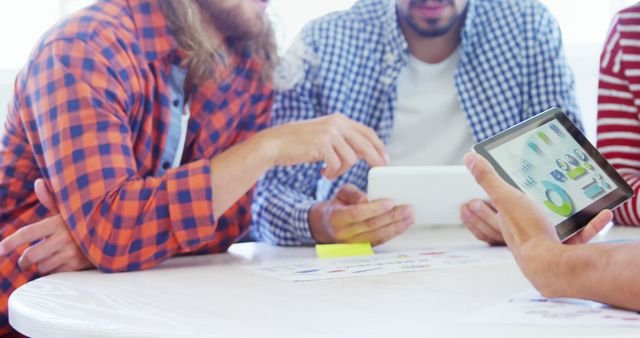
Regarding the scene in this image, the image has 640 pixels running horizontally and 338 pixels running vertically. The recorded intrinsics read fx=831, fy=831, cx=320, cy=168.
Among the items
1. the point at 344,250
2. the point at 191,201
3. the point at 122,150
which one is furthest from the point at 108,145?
the point at 344,250

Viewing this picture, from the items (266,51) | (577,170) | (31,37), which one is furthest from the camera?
(31,37)

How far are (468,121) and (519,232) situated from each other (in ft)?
3.38

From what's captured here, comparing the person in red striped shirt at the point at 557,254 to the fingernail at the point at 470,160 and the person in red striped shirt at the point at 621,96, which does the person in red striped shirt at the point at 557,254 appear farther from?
the person in red striped shirt at the point at 621,96

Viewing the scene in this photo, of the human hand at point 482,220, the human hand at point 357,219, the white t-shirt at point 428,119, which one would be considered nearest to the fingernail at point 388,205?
the human hand at point 357,219

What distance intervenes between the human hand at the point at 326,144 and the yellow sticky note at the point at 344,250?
124mm

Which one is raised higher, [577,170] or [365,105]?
[577,170]

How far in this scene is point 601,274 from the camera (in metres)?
0.71

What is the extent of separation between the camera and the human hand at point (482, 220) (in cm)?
129

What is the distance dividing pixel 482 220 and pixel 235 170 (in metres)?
0.40

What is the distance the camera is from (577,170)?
1.00 metres

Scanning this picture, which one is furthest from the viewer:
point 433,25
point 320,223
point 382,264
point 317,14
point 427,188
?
point 317,14

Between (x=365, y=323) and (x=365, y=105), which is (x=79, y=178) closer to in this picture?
(x=365, y=323)

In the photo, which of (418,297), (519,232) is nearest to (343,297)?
(418,297)

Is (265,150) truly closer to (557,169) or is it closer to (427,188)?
(427,188)
